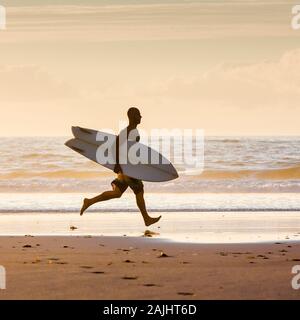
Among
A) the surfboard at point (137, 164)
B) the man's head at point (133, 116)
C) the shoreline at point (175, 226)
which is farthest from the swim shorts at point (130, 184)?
the man's head at point (133, 116)

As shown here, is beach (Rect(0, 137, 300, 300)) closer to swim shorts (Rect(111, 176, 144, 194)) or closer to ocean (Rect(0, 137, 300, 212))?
ocean (Rect(0, 137, 300, 212))

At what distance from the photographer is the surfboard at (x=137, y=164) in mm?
14586

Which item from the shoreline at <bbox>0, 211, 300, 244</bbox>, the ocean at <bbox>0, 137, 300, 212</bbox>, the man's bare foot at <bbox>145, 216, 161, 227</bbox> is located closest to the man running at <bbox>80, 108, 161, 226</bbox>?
the man's bare foot at <bbox>145, 216, 161, 227</bbox>

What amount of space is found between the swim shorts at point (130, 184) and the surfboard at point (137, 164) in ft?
1.32

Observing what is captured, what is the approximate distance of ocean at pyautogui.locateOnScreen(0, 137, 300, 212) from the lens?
2009 cm

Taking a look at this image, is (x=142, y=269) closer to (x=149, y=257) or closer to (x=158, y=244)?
(x=149, y=257)

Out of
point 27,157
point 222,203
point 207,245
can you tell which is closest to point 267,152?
point 27,157

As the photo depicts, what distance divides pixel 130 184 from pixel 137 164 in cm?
96

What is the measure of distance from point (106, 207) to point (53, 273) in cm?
1004

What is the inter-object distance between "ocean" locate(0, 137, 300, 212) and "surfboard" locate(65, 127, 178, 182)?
284 cm

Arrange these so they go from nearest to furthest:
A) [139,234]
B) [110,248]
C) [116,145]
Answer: [110,248] → [139,234] → [116,145]

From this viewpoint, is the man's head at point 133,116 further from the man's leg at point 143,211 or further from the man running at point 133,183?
the man's leg at point 143,211
